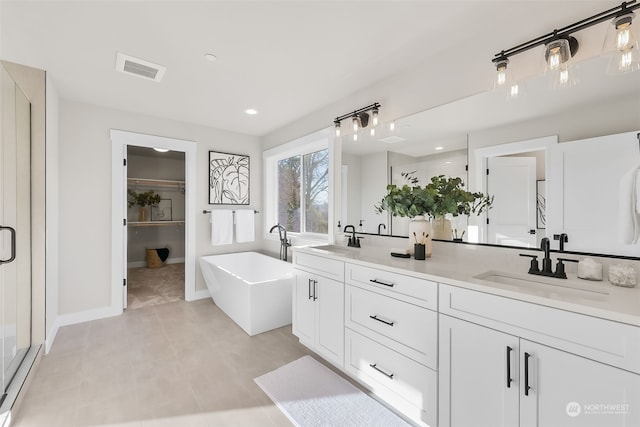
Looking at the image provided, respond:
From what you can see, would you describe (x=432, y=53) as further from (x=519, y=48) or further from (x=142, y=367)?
(x=142, y=367)

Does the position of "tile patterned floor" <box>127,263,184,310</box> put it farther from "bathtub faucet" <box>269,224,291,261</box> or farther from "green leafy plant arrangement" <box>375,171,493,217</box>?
"green leafy plant arrangement" <box>375,171,493,217</box>

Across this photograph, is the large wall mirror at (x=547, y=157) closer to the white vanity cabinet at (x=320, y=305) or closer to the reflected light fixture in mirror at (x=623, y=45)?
the reflected light fixture in mirror at (x=623, y=45)

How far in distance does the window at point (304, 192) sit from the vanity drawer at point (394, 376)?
1676 mm

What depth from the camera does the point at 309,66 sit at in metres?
2.21

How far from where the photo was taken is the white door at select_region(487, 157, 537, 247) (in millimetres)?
1614

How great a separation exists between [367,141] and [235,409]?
228cm

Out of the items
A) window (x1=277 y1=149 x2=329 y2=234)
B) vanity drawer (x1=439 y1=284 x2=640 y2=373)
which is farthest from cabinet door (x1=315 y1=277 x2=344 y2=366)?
window (x1=277 y1=149 x2=329 y2=234)

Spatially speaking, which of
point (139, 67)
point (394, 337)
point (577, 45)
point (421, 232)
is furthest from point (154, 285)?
point (577, 45)

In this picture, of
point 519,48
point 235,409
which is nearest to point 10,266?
point 235,409

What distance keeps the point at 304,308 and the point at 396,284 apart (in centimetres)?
102

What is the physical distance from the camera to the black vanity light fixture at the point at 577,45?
1.27 meters

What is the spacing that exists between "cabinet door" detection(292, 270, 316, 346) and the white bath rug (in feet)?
0.80

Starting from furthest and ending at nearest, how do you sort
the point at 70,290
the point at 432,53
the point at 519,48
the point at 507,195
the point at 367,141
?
the point at 70,290
the point at 367,141
the point at 432,53
the point at 507,195
the point at 519,48

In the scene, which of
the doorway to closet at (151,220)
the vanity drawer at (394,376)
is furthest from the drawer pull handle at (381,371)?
the doorway to closet at (151,220)
